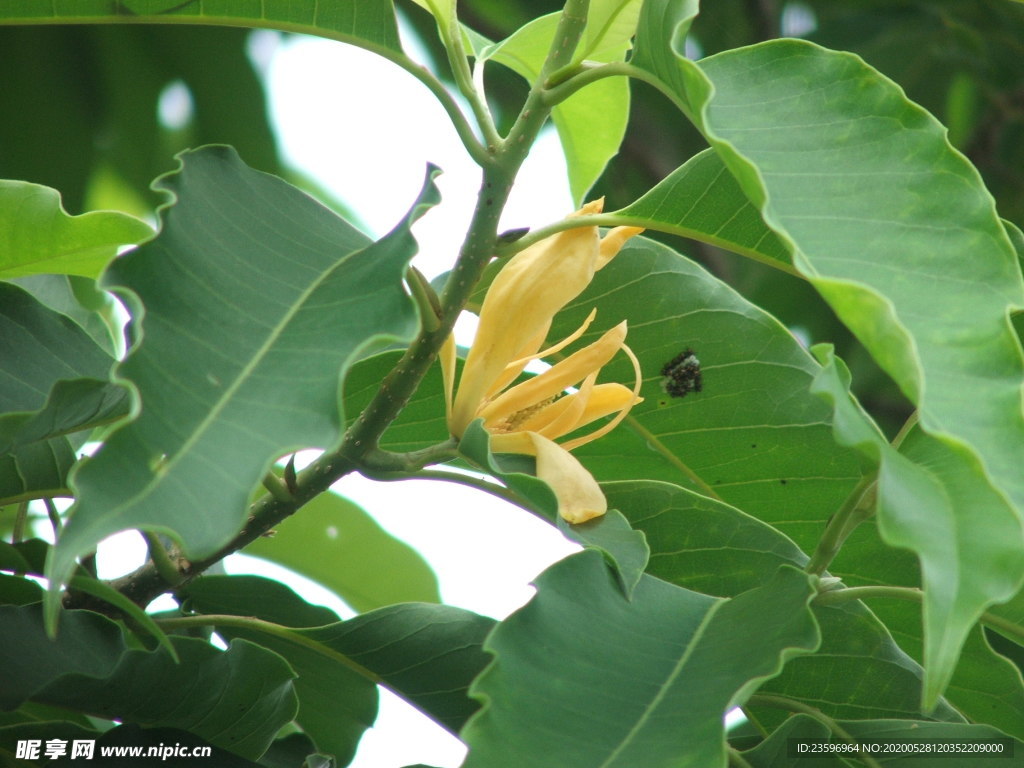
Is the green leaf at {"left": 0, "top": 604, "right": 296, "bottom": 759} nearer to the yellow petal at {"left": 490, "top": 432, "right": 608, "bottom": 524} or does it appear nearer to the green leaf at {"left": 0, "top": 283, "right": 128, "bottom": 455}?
the green leaf at {"left": 0, "top": 283, "right": 128, "bottom": 455}

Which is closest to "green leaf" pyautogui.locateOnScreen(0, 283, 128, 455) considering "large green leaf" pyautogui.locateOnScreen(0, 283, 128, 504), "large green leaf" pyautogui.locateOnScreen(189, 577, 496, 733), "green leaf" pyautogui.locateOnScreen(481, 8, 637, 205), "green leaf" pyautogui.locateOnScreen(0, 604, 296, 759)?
"large green leaf" pyautogui.locateOnScreen(0, 283, 128, 504)

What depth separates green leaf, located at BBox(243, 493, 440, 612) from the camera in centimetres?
138

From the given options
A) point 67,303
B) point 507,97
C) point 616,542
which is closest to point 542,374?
point 616,542

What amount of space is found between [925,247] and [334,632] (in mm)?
536

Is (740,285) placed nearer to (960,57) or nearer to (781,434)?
(960,57)

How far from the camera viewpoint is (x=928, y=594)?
51 cm

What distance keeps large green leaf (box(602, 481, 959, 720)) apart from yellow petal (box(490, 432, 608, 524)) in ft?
0.28

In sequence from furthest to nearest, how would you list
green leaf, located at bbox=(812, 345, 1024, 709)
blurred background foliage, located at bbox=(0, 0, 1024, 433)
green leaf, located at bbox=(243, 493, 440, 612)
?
blurred background foliage, located at bbox=(0, 0, 1024, 433) < green leaf, located at bbox=(243, 493, 440, 612) < green leaf, located at bbox=(812, 345, 1024, 709)

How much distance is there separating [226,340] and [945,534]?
0.40 m

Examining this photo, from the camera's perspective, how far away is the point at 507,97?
2.66 meters

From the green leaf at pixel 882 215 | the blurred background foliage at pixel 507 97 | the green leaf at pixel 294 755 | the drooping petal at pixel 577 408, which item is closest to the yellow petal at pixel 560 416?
the drooping petal at pixel 577 408

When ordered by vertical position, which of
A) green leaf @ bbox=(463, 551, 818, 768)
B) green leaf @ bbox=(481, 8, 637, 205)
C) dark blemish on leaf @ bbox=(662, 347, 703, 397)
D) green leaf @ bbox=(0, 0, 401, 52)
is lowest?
green leaf @ bbox=(463, 551, 818, 768)

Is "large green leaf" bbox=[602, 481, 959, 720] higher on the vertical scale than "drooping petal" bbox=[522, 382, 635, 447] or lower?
lower

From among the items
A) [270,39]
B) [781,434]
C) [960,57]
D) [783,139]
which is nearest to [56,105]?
[270,39]
